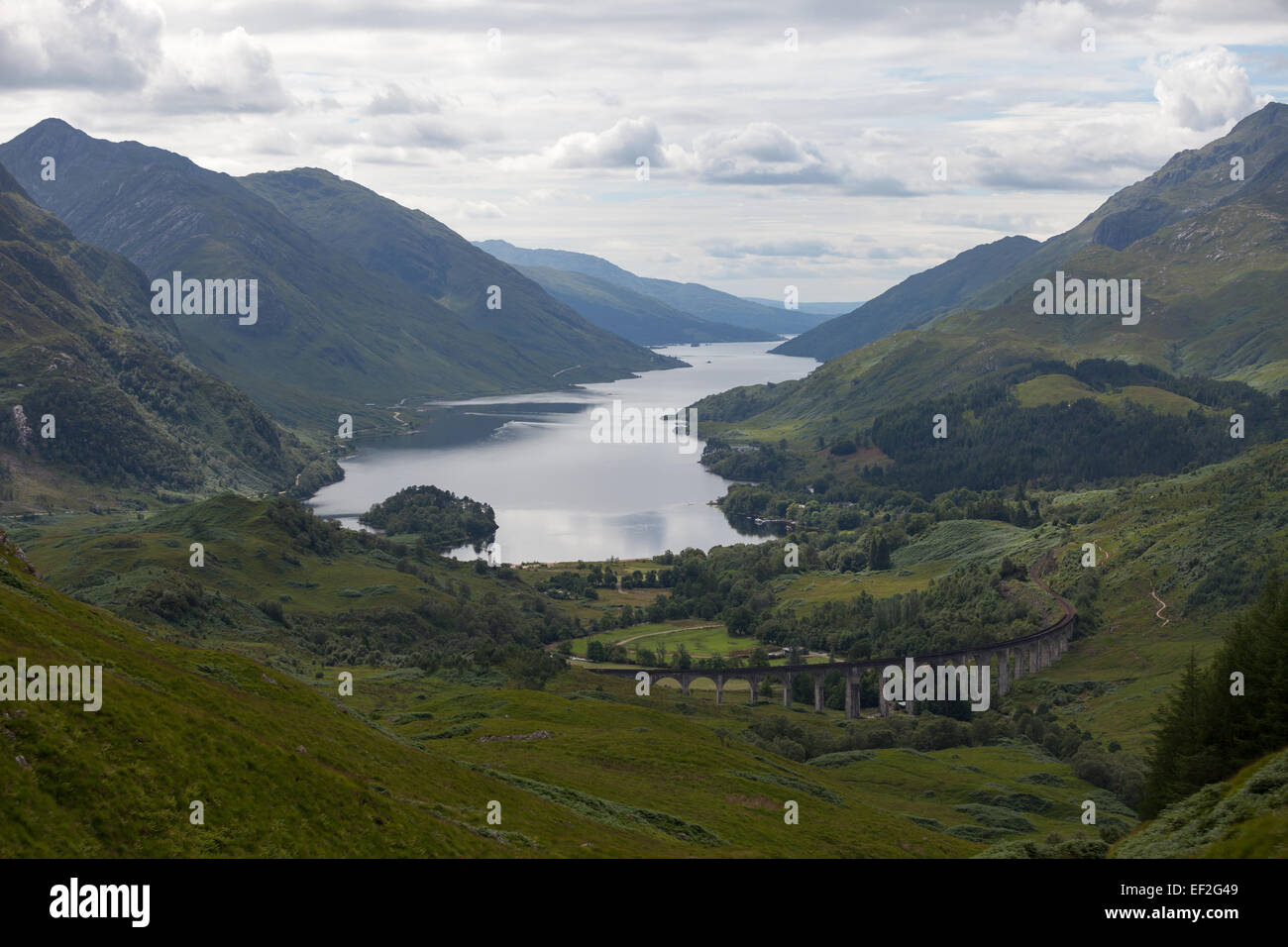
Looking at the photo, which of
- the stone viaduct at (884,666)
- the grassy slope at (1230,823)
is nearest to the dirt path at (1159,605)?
the stone viaduct at (884,666)

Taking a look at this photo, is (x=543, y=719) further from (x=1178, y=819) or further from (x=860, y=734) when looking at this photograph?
(x=1178, y=819)

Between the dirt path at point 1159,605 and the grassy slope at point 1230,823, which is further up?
the grassy slope at point 1230,823

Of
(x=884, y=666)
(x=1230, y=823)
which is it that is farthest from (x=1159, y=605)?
(x=1230, y=823)

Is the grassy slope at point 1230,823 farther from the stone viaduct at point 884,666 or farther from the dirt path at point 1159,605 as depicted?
the dirt path at point 1159,605

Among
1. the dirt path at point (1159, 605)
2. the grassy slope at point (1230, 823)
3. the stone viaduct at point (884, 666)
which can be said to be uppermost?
the grassy slope at point (1230, 823)

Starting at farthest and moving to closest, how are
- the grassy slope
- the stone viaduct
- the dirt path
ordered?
the dirt path, the stone viaduct, the grassy slope

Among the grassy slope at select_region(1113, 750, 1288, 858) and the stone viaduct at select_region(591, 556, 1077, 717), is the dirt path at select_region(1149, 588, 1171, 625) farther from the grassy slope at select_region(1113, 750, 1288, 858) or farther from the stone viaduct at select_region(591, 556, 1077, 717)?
the grassy slope at select_region(1113, 750, 1288, 858)

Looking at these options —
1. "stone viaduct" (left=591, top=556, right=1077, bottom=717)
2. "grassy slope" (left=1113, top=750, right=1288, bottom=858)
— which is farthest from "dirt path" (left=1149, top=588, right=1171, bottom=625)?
"grassy slope" (left=1113, top=750, right=1288, bottom=858)

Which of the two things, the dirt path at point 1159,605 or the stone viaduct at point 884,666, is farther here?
the dirt path at point 1159,605
